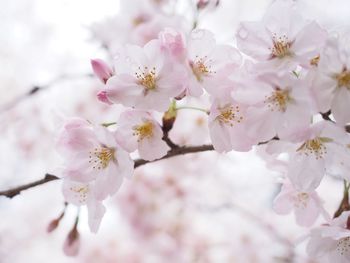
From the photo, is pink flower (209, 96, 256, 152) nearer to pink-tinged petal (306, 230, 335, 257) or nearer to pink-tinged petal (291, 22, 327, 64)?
pink-tinged petal (291, 22, 327, 64)

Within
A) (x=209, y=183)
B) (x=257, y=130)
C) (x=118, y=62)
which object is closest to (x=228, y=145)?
(x=257, y=130)

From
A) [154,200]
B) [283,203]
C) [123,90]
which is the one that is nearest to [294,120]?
[123,90]

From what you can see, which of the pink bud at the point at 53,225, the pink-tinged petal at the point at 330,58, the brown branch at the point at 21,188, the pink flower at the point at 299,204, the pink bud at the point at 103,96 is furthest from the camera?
the pink bud at the point at 53,225

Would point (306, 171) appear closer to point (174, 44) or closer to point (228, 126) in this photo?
point (228, 126)

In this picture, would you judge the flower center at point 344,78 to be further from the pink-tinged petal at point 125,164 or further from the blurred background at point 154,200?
the blurred background at point 154,200

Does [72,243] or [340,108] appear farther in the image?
[72,243]

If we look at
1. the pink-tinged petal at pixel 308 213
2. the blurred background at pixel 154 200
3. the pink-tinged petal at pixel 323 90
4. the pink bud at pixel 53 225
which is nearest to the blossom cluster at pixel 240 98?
the pink-tinged petal at pixel 323 90

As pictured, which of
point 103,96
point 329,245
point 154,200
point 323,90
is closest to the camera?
point 323,90
